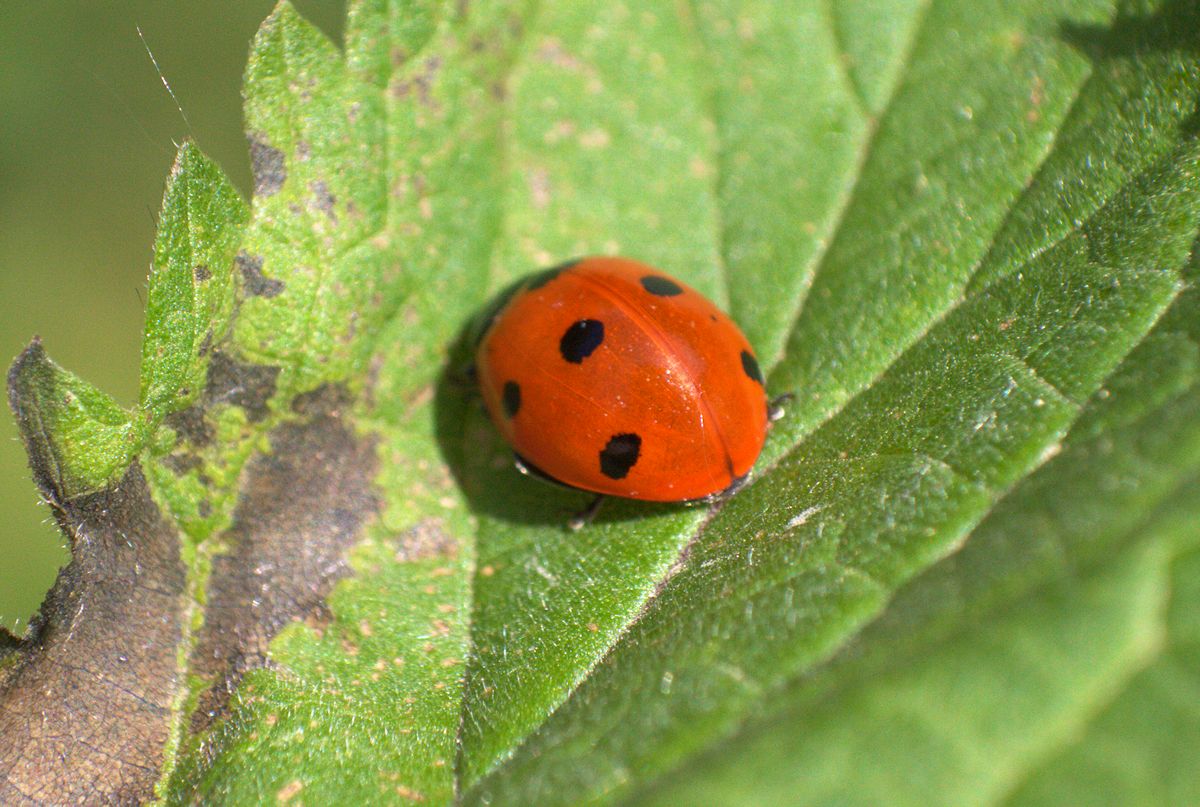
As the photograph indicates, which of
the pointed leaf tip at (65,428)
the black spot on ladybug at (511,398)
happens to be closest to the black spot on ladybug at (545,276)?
the black spot on ladybug at (511,398)

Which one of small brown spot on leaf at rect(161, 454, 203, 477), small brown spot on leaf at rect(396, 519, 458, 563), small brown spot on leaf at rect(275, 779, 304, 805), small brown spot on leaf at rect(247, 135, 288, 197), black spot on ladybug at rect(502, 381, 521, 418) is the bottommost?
small brown spot on leaf at rect(396, 519, 458, 563)

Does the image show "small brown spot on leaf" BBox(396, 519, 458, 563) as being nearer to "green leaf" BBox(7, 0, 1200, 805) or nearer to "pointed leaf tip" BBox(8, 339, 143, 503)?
"green leaf" BBox(7, 0, 1200, 805)

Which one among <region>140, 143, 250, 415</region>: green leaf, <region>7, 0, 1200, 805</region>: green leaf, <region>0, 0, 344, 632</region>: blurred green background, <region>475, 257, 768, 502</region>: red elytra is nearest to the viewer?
<region>7, 0, 1200, 805</region>: green leaf

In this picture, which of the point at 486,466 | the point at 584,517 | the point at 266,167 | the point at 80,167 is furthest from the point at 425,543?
the point at 80,167

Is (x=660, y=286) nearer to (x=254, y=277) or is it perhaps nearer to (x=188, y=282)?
(x=254, y=277)

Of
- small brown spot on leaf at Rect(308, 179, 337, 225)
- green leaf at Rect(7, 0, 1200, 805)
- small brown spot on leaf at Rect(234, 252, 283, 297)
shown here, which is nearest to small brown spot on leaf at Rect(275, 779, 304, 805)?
green leaf at Rect(7, 0, 1200, 805)

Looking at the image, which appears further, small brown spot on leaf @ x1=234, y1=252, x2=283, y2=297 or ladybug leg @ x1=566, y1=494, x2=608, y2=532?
ladybug leg @ x1=566, y1=494, x2=608, y2=532
